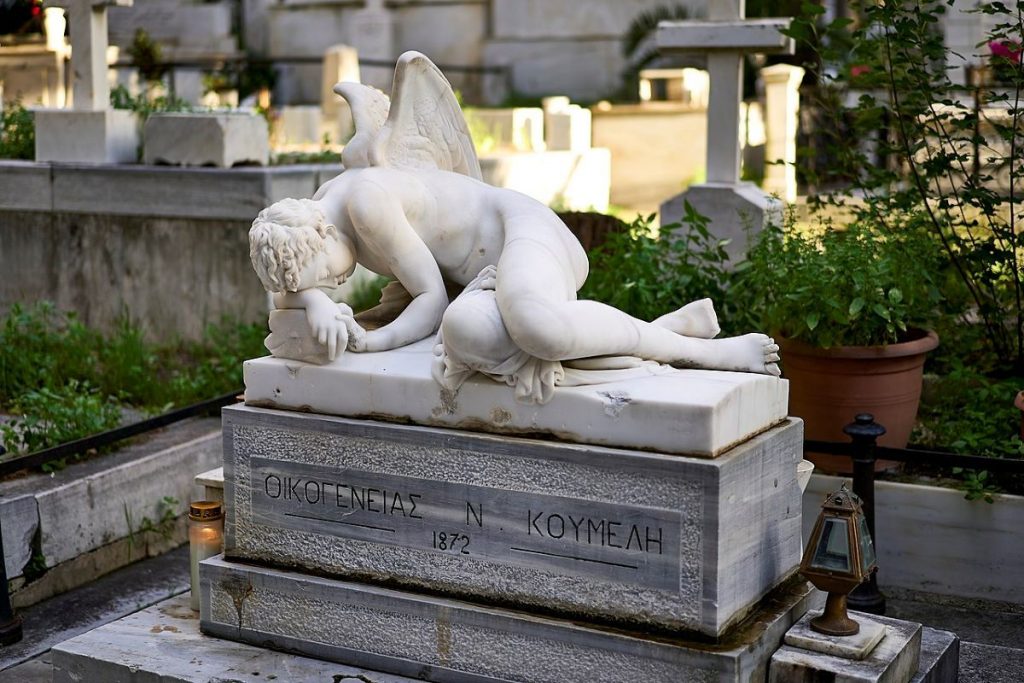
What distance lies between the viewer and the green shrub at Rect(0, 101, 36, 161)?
8258 millimetres

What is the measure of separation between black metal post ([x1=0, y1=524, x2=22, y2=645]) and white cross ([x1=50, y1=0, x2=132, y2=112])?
12.6 feet

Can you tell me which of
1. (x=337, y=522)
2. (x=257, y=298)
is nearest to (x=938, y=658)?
(x=337, y=522)

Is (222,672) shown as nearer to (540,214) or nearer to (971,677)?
(540,214)

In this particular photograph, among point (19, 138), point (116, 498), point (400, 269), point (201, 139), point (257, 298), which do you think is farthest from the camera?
point (19, 138)

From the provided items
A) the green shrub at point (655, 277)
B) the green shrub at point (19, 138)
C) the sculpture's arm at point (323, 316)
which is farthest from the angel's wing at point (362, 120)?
the green shrub at point (19, 138)

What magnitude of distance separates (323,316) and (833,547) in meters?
1.51

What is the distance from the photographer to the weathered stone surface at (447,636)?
3.23 meters

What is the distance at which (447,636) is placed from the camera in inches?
138

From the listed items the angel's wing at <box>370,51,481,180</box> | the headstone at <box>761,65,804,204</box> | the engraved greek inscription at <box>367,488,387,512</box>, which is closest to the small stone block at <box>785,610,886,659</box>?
the engraved greek inscription at <box>367,488,387,512</box>

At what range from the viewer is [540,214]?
374cm

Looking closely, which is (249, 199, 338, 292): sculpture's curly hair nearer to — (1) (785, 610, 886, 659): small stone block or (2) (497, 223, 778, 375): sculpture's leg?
(2) (497, 223, 778, 375): sculpture's leg

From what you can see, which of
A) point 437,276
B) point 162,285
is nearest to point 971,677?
point 437,276

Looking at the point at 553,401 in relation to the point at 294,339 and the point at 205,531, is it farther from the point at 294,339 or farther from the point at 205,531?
the point at 205,531

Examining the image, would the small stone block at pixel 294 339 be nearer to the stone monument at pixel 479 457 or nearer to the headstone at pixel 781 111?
the stone monument at pixel 479 457
